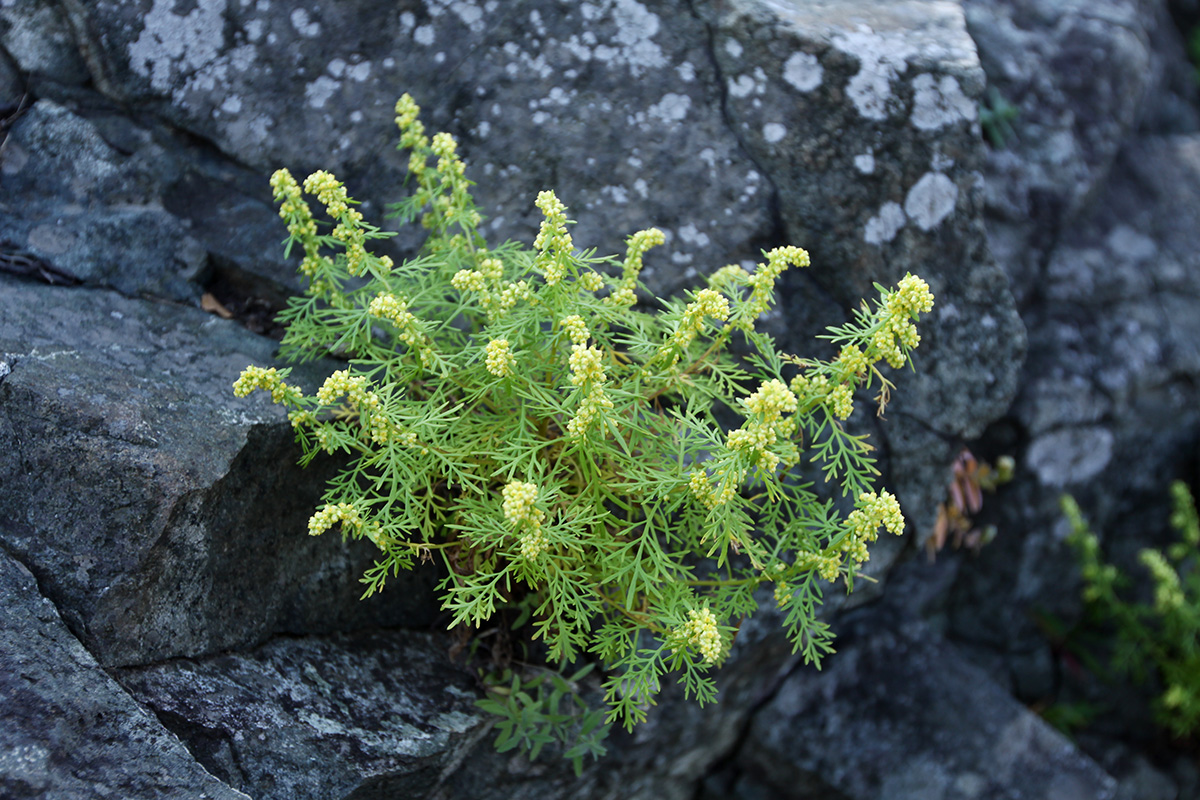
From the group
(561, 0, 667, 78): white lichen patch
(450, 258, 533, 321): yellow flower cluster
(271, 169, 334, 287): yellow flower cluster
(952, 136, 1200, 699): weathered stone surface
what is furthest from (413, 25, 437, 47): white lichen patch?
(952, 136, 1200, 699): weathered stone surface

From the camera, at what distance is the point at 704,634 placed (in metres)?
2.34

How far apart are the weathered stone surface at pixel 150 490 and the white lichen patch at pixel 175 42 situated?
3.34 ft

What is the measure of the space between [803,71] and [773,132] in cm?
29

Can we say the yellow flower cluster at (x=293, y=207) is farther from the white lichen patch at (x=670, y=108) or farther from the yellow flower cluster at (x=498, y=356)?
the white lichen patch at (x=670, y=108)

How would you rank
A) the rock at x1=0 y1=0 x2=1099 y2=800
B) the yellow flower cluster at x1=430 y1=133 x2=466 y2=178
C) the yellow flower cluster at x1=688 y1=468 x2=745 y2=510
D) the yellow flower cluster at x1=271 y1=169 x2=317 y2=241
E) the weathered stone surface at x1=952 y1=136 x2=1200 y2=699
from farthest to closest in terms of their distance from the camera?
the weathered stone surface at x1=952 y1=136 x2=1200 y2=699 < the rock at x1=0 y1=0 x2=1099 y2=800 < the yellow flower cluster at x1=430 y1=133 x2=466 y2=178 < the yellow flower cluster at x1=271 y1=169 x2=317 y2=241 < the yellow flower cluster at x1=688 y1=468 x2=745 y2=510

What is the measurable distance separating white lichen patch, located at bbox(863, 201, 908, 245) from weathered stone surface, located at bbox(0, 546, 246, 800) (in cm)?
317

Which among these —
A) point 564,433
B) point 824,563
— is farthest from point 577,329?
point 824,563

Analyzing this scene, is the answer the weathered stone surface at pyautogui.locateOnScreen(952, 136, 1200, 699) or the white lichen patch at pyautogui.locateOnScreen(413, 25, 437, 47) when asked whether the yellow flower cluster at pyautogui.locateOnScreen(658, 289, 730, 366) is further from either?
the weathered stone surface at pyautogui.locateOnScreen(952, 136, 1200, 699)

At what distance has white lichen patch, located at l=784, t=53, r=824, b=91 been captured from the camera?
3.64 meters

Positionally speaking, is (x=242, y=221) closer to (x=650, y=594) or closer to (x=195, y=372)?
(x=195, y=372)

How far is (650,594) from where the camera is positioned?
2.58 m

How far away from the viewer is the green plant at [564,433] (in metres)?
2.40

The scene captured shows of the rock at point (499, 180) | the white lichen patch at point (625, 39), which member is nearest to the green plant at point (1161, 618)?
the rock at point (499, 180)

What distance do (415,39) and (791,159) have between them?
67.5 inches
